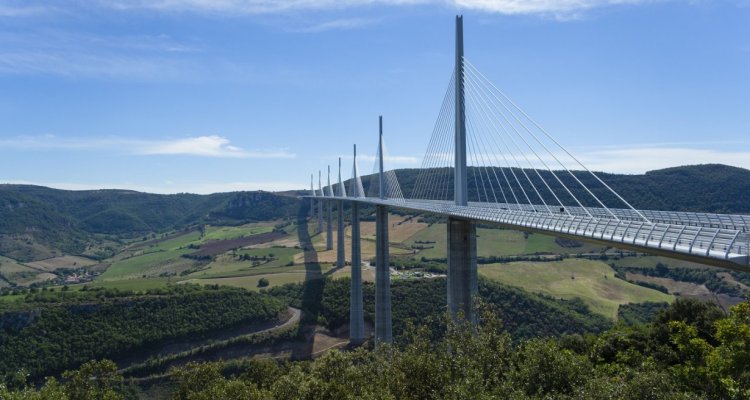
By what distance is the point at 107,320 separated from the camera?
205 ft

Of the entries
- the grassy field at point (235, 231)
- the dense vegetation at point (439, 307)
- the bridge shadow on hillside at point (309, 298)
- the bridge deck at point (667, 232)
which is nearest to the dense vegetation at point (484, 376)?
the bridge deck at point (667, 232)

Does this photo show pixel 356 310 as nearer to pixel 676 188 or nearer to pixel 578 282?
pixel 578 282

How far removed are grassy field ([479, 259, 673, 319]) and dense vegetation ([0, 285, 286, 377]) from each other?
37278 mm

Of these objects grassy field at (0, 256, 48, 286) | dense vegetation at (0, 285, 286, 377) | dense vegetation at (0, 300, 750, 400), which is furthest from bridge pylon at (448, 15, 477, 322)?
grassy field at (0, 256, 48, 286)

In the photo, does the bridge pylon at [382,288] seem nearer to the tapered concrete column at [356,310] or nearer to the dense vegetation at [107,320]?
the tapered concrete column at [356,310]

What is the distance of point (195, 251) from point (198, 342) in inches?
3291

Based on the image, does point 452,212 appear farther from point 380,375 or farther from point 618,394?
point 618,394

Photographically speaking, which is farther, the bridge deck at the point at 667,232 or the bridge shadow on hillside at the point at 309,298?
the bridge shadow on hillside at the point at 309,298

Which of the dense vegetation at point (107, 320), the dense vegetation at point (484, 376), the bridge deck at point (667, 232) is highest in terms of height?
the bridge deck at point (667, 232)

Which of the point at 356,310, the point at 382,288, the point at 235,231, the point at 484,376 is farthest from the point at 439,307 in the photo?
the point at 235,231

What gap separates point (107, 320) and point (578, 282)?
6842 centimetres

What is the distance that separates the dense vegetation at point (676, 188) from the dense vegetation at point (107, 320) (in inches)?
1499

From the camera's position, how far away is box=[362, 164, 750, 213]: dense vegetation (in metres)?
88.2

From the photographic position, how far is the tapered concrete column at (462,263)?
32656 millimetres
